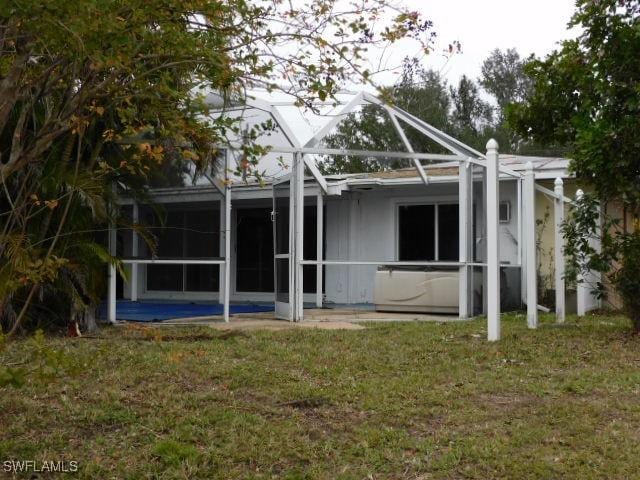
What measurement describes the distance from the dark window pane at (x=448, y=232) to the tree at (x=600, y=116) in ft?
18.8

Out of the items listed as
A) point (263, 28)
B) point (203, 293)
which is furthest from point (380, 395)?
point (203, 293)

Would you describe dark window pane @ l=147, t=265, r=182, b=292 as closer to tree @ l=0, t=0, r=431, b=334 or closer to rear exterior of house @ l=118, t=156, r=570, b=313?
rear exterior of house @ l=118, t=156, r=570, b=313

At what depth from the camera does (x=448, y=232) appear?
48.5 ft

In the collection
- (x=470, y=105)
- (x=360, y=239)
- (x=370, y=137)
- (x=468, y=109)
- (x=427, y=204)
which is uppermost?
(x=470, y=105)

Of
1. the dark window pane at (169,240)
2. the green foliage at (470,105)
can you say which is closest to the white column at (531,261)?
the dark window pane at (169,240)

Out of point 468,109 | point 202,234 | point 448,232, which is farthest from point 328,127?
point 468,109

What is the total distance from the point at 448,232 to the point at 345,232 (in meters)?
2.43

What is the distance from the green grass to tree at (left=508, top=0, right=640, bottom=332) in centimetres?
130

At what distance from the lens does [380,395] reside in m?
5.45

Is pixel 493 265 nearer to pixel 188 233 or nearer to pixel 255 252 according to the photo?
pixel 188 233

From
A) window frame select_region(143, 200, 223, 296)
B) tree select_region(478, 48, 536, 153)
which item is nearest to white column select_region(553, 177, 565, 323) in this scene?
window frame select_region(143, 200, 223, 296)

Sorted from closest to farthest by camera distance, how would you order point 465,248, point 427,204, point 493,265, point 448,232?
point 493,265 → point 465,248 → point 448,232 → point 427,204

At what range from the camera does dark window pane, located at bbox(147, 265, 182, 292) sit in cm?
1366

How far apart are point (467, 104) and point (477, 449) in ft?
106
